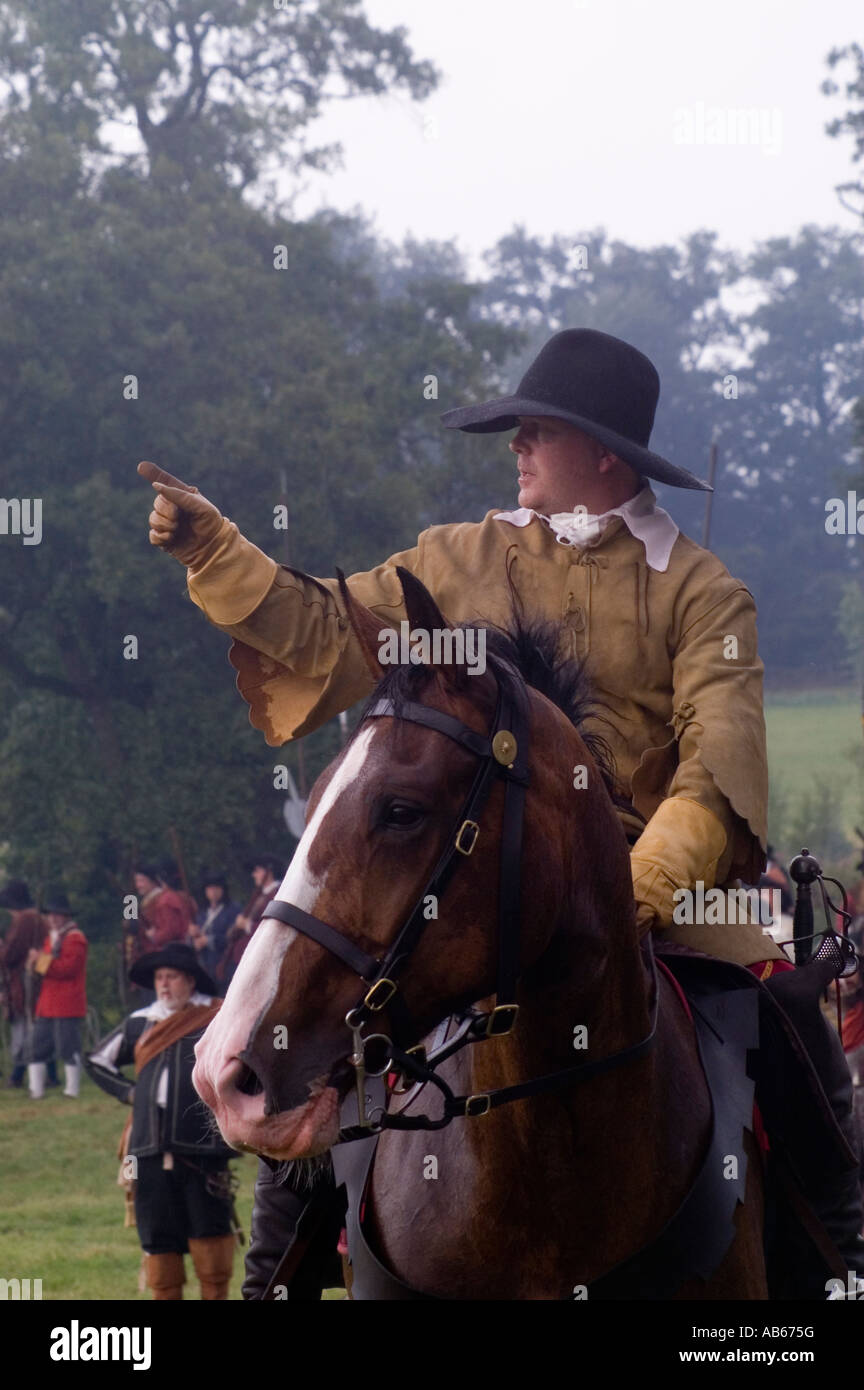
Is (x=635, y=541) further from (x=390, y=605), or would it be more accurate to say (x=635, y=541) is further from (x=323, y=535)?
(x=323, y=535)

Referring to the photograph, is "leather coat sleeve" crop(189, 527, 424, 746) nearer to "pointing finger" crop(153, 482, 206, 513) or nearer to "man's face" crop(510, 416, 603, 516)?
"pointing finger" crop(153, 482, 206, 513)

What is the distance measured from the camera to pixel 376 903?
296cm

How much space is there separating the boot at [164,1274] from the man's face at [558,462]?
21.2 ft

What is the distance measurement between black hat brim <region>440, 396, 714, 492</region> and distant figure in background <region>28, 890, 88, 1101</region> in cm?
1560

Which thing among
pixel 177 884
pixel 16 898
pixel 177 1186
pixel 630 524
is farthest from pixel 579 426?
pixel 177 884

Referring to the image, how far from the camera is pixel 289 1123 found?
9.35 ft

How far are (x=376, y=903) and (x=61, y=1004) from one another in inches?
664

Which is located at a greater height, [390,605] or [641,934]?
[390,605]

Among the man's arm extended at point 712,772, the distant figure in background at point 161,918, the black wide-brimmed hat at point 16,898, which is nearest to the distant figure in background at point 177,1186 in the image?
the man's arm extended at point 712,772

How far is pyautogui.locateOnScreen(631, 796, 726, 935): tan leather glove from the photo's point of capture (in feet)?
12.1

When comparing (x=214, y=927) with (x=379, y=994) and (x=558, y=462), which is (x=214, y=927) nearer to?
(x=558, y=462)

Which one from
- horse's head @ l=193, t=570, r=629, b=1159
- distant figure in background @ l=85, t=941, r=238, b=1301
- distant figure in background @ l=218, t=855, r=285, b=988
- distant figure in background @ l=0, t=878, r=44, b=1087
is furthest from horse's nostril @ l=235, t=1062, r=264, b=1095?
distant figure in background @ l=0, t=878, r=44, b=1087

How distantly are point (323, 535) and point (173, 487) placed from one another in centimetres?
2292
